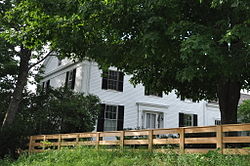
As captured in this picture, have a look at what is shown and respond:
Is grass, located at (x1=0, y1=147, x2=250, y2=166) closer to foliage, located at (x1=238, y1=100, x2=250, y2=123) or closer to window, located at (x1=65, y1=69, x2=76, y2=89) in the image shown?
window, located at (x1=65, y1=69, x2=76, y2=89)

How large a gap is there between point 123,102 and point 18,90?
7535 millimetres

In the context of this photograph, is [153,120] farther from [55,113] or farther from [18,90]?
[18,90]

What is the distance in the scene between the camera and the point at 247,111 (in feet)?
75.8

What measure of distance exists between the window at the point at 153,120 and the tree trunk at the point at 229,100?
10.6m

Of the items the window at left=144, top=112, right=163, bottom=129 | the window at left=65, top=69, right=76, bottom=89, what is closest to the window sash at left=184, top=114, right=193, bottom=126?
the window at left=144, top=112, right=163, bottom=129

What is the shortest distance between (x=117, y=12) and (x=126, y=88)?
13.7 m

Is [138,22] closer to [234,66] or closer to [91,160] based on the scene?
[234,66]

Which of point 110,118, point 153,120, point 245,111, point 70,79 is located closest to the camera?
point 110,118

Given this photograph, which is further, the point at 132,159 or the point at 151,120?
the point at 151,120

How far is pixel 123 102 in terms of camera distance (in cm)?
2148

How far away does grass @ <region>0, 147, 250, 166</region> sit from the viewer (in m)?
6.87

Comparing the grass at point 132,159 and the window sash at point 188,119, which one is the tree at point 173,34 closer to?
the grass at point 132,159

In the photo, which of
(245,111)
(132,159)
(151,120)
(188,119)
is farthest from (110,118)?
(132,159)

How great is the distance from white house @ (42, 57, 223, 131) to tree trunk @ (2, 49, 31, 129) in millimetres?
4074
